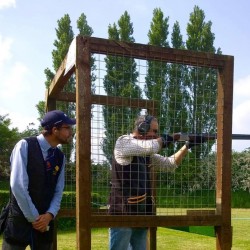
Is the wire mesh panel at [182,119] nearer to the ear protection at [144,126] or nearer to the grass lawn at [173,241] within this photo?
the ear protection at [144,126]

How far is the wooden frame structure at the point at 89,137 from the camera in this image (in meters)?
2.65

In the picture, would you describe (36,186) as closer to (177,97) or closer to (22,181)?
(22,181)

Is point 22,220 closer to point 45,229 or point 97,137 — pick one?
point 45,229

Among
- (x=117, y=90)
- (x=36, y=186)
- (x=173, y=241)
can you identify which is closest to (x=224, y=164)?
(x=117, y=90)

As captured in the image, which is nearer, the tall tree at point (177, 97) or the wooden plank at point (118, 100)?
the tall tree at point (177, 97)

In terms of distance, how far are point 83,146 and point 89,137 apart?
6cm

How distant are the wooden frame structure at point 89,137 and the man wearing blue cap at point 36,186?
0.35m

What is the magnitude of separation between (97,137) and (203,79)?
33.4 inches

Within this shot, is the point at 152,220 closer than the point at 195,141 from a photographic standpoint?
Yes

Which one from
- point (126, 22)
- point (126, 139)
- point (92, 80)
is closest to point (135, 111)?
point (126, 139)

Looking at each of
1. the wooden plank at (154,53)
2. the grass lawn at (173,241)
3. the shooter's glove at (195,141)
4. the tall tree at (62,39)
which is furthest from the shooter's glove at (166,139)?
the tall tree at (62,39)

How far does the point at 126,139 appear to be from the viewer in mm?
3102

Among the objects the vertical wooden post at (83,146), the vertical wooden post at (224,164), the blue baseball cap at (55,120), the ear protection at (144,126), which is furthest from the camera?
the ear protection at (144,126)

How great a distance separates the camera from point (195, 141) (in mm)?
3059
